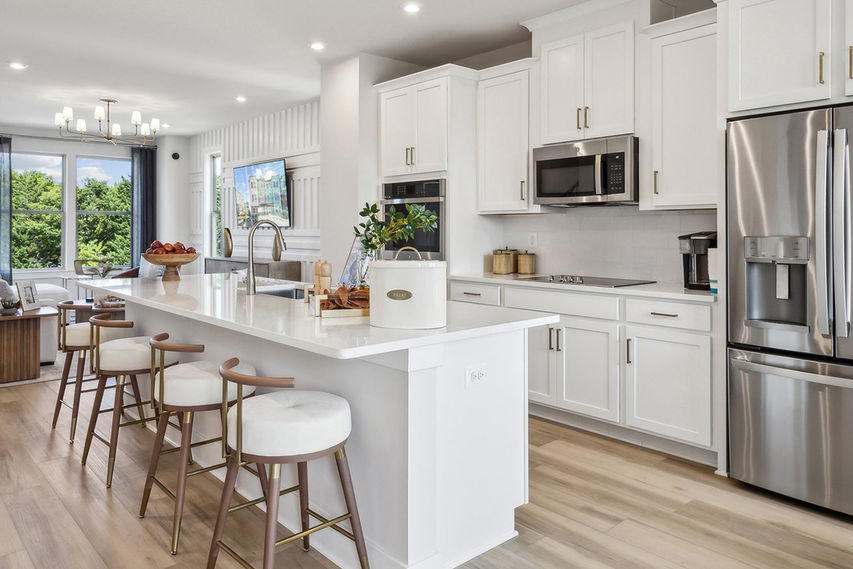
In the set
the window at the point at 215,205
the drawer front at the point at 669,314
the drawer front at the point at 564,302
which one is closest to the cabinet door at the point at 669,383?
the drawer front at the point at 669,314

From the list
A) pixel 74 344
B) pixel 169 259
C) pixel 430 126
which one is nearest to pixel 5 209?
pixel 74 344

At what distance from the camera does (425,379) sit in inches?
78.7

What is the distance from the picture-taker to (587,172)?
3.86 meters

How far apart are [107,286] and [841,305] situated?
3793 millimetres

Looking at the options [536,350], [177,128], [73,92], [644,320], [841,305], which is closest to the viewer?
[841,305]

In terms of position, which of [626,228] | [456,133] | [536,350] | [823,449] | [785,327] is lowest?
[823,449]

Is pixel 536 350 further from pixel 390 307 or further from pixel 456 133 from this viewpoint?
pixel 390 307

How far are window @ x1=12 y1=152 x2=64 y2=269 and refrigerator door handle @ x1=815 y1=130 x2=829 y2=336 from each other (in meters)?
9.62

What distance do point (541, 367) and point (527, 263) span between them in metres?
0.98

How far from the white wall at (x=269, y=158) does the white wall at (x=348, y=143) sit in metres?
1.56

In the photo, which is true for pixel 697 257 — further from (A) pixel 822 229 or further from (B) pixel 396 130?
(B) pixel 396 130

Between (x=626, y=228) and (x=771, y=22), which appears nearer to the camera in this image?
(x=771, y=22)

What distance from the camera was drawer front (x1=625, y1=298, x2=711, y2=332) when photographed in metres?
3.13

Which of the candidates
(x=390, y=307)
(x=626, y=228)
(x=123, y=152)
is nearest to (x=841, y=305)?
(x=626, y=228)
